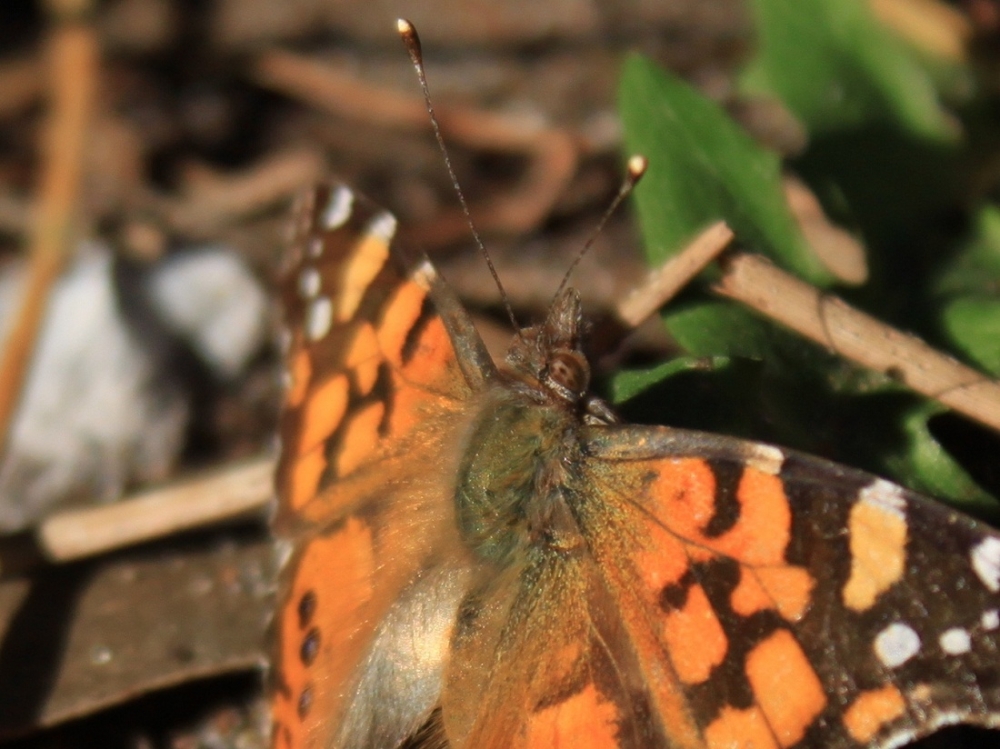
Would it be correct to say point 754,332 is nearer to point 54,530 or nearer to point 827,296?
point 827,296

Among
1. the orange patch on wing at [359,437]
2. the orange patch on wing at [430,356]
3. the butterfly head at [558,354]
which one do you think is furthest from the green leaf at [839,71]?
the orange patch on wing at [359,437]

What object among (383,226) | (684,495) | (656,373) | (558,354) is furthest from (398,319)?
(684,495)

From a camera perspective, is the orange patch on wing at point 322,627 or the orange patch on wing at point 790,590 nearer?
the orange patch on wing at point 790,590

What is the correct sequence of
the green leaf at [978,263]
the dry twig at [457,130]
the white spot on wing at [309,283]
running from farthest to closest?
the dry twig at [457,130] → the green leaf at [978,263] → the white spot on wing at [309,283]

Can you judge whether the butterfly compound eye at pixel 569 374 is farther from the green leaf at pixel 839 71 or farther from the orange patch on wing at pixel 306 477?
the green leaf at pixel 839 71

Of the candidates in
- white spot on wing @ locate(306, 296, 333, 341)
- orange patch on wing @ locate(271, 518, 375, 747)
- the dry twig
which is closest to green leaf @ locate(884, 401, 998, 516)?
orange patch on wing @ locate(271, 518, 375, 747)

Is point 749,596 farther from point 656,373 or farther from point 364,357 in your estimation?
point 364,357
